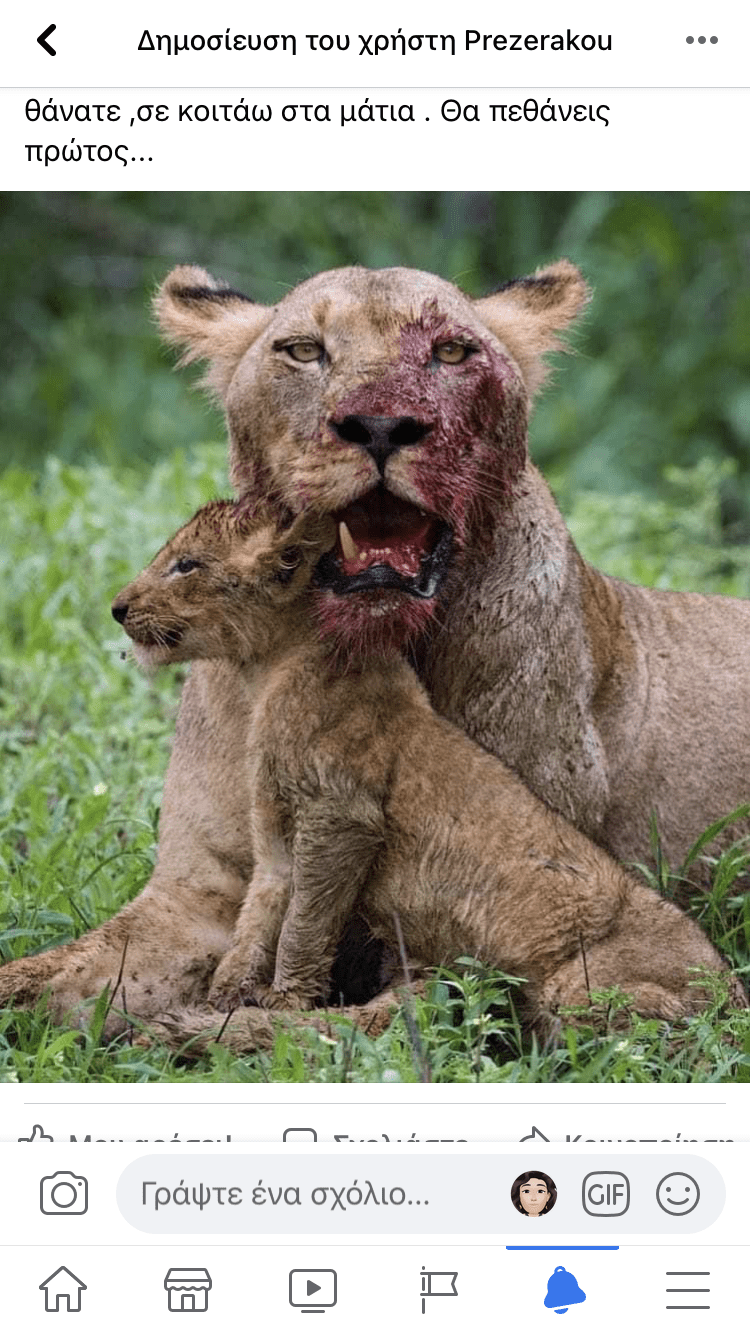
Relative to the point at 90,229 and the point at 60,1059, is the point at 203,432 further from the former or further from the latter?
the point at 60,1059

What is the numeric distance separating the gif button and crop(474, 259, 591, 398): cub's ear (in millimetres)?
2124

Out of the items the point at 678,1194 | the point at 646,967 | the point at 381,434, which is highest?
the point at 381,434

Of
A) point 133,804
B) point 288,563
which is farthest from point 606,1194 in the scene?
point 133,804

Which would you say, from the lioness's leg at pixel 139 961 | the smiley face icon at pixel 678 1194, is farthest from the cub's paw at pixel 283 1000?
the smiley face icon at pixel 678 1194

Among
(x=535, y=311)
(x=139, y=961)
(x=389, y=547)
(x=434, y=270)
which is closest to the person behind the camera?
(x=389, y=547)

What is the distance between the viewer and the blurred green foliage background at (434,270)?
12406 millimetres

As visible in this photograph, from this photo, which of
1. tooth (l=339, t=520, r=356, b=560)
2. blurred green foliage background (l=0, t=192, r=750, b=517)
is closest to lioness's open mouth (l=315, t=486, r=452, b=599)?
tooth (l=339, t=520, r=356, b=560)

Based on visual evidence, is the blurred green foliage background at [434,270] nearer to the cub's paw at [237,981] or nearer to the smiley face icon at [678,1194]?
the cub's paw at [237,981]

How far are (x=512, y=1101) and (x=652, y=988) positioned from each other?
0.90 meters

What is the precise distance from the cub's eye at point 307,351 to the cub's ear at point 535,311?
1.91 feet

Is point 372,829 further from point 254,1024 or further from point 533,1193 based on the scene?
point 533,1193

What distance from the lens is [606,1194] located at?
3549mm
